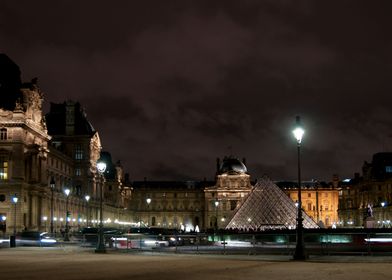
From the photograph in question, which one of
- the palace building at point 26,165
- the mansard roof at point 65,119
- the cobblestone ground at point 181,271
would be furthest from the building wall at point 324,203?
the cobblestone ground at point 181,271

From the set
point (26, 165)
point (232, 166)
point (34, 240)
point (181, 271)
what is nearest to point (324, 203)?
point (232, 166)

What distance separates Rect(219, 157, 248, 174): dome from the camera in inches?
6865

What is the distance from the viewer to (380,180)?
15000 cm

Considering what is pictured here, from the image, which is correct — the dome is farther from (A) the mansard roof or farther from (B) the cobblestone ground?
(B) the cobblestone ground

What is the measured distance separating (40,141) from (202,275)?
2453 inches

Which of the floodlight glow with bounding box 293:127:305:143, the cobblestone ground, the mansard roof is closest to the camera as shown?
the cobblestone ground

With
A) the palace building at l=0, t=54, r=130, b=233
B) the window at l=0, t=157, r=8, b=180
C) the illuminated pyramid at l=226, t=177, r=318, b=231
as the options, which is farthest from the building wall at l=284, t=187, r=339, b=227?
the window at l=0, t=157, r=8, b=180

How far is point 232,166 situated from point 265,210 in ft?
297

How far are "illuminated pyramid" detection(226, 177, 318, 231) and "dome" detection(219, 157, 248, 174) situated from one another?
8650cm

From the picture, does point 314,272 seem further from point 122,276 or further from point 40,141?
point 40,141

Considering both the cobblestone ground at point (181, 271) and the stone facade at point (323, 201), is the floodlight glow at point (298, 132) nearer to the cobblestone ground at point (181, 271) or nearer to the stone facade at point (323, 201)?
the cobblestone ground at point (181, 271)

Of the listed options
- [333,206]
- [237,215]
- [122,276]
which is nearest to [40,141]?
[237,215]

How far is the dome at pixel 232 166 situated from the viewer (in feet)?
572

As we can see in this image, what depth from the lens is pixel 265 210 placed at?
84688 mm
